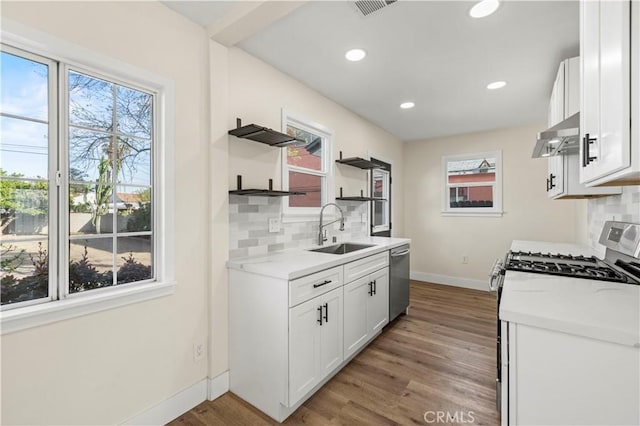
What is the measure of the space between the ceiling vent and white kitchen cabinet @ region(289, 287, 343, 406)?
6.18ft

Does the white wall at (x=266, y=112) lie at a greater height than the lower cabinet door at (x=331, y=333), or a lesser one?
greater

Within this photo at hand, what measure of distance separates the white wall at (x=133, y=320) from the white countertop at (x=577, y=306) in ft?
5.94

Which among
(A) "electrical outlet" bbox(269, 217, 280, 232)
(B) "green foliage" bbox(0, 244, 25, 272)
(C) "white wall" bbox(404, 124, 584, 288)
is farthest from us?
(C) "white wall" bbox(404, 124, 584, 288)

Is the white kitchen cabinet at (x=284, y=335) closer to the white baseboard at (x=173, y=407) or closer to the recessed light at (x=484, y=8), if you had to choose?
the white baseboard at (x=173, y=407)

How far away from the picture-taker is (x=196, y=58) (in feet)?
6.44

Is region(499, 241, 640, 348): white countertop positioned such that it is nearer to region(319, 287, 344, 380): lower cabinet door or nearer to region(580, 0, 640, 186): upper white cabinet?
region(580, 0, 640, 186): upper white cabinet

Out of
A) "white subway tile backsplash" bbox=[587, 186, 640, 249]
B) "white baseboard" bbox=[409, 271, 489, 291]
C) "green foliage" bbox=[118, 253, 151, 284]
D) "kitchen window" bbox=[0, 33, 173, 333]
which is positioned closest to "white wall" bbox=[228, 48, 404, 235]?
"kitchen window" bbox=[0, 33, 173, 333]

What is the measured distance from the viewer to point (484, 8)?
5.94 feet

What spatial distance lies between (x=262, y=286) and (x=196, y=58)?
5.32 feet

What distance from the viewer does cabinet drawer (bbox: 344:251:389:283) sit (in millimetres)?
2361

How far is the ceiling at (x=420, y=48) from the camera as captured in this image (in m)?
1.86

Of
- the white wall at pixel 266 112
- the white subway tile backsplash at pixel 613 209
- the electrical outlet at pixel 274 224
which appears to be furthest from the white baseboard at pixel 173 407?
the white subway tile backsplash at pixel 613 209

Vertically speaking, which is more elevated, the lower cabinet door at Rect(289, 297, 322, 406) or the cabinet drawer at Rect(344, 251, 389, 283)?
the cabinet drawer at Rect(344, 251, 389, 283)

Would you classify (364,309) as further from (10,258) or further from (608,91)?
(10,258)
